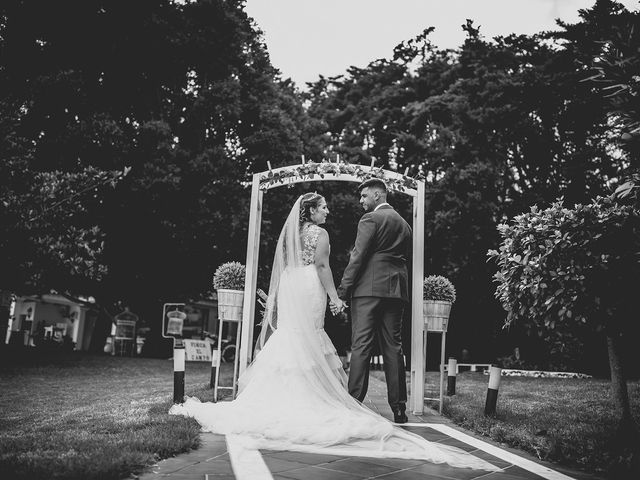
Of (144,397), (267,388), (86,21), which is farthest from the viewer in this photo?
(86,21)

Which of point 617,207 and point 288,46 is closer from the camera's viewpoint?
point 617,207

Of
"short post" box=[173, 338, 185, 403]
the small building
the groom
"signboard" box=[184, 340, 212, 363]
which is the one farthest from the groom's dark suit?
the small building

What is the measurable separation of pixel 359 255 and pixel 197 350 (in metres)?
14.7

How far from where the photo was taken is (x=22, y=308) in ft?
144

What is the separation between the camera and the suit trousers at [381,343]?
17.8 feet

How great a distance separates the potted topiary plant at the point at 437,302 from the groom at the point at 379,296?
4.84 feet

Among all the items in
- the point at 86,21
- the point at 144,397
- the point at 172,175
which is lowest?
the point at 144,397

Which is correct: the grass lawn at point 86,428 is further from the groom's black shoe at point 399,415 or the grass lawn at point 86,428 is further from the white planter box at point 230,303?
the groom's black shoe at point 399,415

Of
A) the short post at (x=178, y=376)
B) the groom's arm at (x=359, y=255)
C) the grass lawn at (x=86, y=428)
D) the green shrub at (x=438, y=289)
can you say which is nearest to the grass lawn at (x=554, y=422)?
the green shrub at (x=438, y=289)

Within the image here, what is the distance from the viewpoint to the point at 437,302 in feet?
23.0

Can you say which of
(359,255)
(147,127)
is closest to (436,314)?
(359,255)

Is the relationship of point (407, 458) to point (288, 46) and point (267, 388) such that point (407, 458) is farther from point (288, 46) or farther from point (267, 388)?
point (288, 46)

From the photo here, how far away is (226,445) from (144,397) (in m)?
4.16

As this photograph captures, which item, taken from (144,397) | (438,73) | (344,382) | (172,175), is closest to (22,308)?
(172,175)
